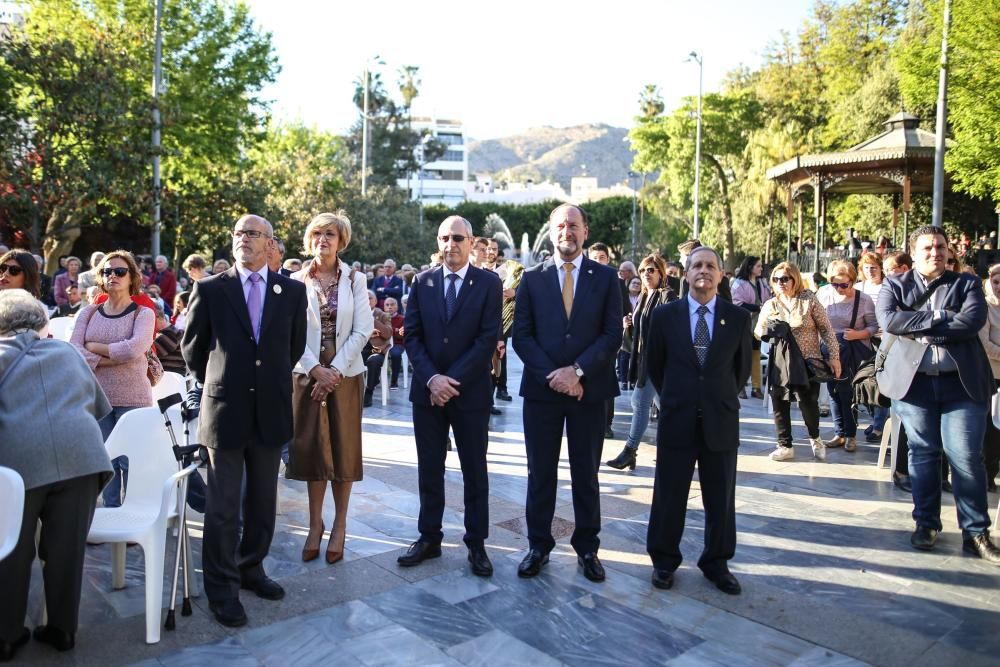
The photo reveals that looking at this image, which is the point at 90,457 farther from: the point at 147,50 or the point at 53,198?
the point at 147,50

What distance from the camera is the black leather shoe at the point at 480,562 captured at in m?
4.59

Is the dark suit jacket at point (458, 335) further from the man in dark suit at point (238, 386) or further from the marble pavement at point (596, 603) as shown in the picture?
the marble pavement at point (596, 603)

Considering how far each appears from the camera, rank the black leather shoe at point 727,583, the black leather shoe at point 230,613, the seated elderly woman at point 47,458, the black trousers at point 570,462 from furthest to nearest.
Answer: the black trousers at point 570,462 < the black leather shoe at point 727,583 < the black leather shoe at point 230,613 < the seated elderly woman at point 47,458

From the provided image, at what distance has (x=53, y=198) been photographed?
16953 millimetres

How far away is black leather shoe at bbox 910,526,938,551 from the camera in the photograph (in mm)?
5113

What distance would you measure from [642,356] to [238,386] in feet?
13.4

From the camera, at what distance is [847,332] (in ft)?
26.2

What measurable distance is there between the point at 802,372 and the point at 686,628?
4.00m

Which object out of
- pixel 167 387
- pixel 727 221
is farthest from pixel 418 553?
pixel 727 221

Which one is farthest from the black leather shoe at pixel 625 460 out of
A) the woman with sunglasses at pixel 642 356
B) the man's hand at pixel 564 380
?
the man's hand at pixel 564 380

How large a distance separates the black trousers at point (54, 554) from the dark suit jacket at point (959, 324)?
476cm

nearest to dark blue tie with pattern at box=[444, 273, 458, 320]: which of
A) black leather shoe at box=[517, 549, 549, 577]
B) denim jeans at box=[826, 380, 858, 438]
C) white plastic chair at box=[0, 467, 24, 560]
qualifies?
black leather shoe at box=[517, 549, 549, 577]

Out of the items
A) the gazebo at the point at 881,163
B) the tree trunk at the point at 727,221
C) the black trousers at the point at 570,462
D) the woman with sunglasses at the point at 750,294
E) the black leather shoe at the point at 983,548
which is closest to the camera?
the black trousers at the point at 570,462

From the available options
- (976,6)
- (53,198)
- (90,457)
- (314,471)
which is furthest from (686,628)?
(53,198)
